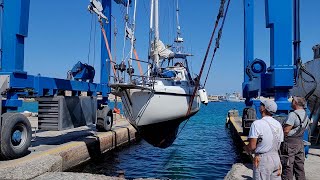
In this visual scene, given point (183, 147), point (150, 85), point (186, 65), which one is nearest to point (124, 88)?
point (150, 85)

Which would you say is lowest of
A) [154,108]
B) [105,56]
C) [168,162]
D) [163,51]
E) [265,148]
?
[168,162]

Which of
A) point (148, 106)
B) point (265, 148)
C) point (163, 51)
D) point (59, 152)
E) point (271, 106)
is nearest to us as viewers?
point (265, 148)

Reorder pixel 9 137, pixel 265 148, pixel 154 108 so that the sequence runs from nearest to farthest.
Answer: pixel 265 148
pixel 9 137
pixel 154 108

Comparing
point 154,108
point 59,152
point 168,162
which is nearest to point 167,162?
point 168,162

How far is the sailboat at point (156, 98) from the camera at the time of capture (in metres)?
11.2

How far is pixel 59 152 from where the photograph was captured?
1054 centimetres

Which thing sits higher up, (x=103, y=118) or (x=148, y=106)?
(x=148, y=106)

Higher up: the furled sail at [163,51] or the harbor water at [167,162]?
the furled sail at [163,51]

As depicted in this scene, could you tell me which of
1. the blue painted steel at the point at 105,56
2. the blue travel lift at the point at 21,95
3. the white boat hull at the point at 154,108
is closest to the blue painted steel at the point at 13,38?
the blue travel lift at the point at 21,95

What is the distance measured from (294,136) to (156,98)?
Result: 6000 millimetres

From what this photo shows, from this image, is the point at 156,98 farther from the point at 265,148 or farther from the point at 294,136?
the point at 265,148

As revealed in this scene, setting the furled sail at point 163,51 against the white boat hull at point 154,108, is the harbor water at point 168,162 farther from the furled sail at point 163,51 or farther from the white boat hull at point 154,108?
the furled sail at point 163,51

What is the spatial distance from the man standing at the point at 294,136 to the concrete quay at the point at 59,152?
4170 millimetres

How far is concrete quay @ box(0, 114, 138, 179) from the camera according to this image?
802cm
